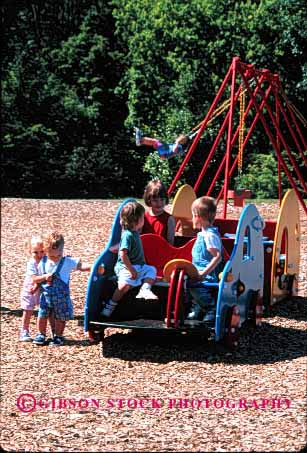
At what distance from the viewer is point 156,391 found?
566 cm

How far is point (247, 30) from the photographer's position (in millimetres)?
22938

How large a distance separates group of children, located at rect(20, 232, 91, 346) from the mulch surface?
159 millimetres

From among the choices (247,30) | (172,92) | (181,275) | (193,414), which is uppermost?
(247,30)

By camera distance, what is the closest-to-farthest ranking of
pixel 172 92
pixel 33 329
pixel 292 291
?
pixel 33 329 → pixel 292 291 → pixel 172 92

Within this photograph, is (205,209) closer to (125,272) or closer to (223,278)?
(223,278)

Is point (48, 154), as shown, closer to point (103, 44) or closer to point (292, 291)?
point (103, 44)

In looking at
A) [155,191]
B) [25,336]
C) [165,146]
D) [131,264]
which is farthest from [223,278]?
[165,146]

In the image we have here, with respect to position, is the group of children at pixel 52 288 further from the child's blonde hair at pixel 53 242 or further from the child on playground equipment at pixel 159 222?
the child on playground equipment at pixel 159 222

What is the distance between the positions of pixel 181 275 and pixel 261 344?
86cm

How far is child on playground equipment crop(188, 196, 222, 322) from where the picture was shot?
21.7 feet

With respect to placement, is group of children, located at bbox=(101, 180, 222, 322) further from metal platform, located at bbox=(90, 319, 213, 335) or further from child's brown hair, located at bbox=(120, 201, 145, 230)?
metal platform, located at bbox=(90, 319, 213, 335)

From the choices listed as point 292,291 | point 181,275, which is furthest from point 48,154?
point 181,275

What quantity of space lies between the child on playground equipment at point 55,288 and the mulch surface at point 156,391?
139 millimetres

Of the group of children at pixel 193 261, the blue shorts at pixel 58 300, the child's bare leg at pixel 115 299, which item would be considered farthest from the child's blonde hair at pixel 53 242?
the child's bare leg at pixel 115 299
